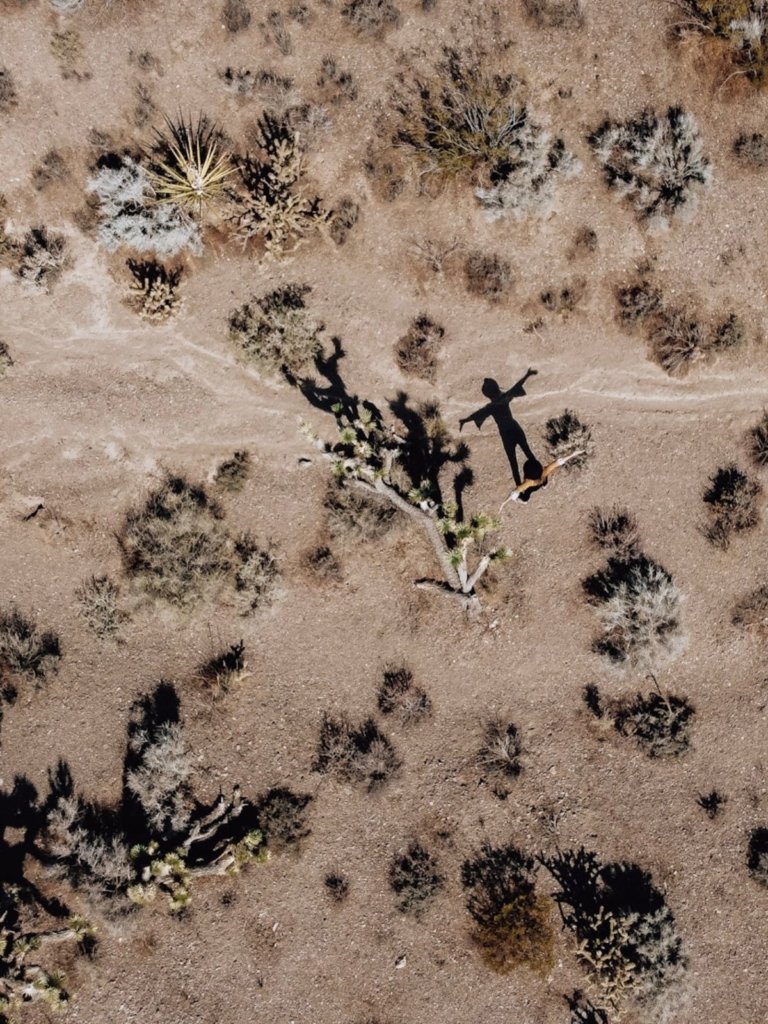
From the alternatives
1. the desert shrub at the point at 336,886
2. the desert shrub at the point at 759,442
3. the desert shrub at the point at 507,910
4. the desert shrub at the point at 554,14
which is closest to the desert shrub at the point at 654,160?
the desert shrub at the point at 554,14

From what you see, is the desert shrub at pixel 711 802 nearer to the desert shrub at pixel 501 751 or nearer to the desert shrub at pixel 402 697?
the desert shrub at pixel 501 751

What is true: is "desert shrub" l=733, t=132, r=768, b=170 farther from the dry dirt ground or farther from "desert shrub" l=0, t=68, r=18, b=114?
"desert shrub" l=0, t=68, r=18, b=114

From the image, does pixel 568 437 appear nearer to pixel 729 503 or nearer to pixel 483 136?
pixel 729 503

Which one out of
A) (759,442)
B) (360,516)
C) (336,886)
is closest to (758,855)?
(759,442)

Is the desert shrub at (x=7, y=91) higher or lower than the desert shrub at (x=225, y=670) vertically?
higher

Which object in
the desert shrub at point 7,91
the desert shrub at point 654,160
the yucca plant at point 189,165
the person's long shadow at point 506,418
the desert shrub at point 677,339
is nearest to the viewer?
the yucca plant at point 189,165

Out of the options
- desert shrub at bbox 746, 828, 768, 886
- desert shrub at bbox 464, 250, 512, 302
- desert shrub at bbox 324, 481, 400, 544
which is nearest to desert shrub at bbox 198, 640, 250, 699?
desert shrub at bbox 324, 481, 400, 544
